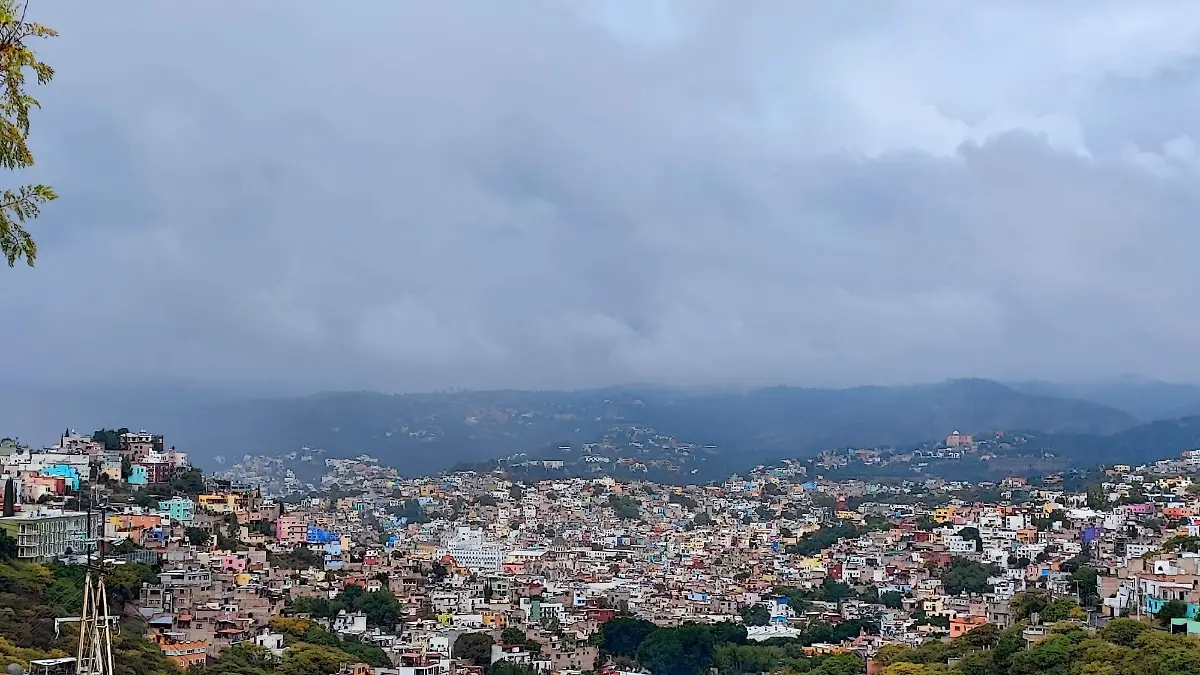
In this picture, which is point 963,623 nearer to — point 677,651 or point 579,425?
point 677,651

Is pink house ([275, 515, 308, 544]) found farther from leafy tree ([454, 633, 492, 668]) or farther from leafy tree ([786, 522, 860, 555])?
leafy tree ([786, 522, 860, 555])

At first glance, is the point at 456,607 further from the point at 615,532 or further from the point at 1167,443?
the point at 1167,443

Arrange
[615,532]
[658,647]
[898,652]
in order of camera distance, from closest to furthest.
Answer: [898,652], [658,647], [615,532]

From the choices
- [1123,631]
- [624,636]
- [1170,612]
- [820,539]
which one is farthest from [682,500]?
[1123,631]

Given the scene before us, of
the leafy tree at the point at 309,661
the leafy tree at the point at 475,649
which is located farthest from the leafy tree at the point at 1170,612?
the leafy tree at the point at 309,661

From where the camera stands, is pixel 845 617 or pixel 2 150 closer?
pixel 2 150

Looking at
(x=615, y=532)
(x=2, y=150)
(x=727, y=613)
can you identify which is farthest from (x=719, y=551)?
(x=2, y=150)
